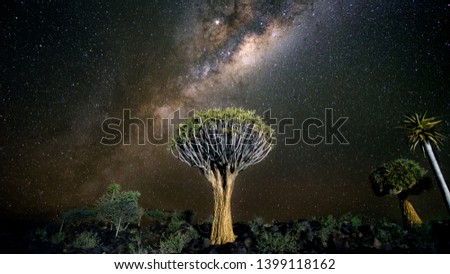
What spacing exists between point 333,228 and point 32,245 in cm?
1037

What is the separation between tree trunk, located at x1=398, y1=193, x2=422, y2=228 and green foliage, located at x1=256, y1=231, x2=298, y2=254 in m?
7.02

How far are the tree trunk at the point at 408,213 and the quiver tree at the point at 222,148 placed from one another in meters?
7.49

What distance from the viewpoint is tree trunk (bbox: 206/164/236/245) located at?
988 cm

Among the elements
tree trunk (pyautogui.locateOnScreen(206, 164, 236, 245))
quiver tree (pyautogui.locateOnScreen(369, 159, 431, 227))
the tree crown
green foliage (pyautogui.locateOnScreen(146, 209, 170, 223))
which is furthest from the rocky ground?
green foliage (pyautogui.locateOnScreen(146, 209, 170, 223))

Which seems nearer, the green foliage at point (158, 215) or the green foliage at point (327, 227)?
the green foliage at point (327, 227)

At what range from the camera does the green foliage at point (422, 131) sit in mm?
13578

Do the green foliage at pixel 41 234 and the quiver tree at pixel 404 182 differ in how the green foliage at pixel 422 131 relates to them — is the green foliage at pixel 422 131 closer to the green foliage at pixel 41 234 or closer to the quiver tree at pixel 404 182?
the quiver tree at pixel 404 182

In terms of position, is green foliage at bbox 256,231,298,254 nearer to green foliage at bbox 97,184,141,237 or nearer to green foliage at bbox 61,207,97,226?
green foliage at bbox 97,184,141,237

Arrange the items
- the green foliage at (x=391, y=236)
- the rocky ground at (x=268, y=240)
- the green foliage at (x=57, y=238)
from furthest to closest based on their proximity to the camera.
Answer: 1. the green foliage at (x=57, y=238)
2. the green foliage at (x=391, y=236)
3. the rocky ground at (x=268, y=240)

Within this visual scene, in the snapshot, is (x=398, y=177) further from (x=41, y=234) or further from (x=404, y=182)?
(x=41, y=234)

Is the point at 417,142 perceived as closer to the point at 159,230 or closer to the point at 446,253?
the point at 446,253

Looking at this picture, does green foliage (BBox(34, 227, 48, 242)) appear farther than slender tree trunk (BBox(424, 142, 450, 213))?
Yes

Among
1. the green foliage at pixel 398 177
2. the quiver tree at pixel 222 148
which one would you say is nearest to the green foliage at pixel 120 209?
the quiver tree at pixel 222 148
